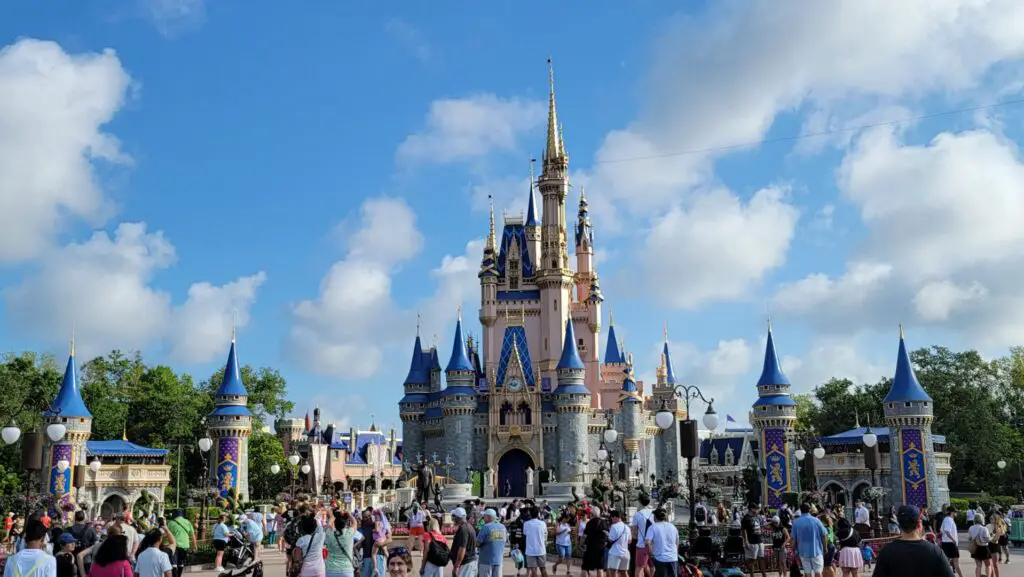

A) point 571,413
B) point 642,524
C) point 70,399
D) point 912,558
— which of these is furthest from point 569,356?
point 912,558

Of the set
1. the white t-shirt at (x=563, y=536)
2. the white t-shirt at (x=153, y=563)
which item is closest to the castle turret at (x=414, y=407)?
the white t-shirt at (x=563, y=536)

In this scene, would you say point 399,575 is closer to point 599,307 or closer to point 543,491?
point 543,491

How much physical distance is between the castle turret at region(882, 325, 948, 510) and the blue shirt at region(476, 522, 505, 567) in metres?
35.8

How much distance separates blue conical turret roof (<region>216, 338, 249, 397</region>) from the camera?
181 ft

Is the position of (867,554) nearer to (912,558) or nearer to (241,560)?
(241,560)

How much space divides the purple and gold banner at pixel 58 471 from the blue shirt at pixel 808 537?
42.7m

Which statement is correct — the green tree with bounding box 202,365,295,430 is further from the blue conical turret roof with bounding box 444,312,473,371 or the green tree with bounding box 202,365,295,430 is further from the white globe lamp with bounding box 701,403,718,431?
the white globe lamp with bounding box 701,403,718,431

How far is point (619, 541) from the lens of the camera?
1513 cm

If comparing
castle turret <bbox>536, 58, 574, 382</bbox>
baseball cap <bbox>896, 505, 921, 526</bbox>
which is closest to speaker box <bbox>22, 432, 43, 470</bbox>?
baseball cap <bbox>896, 505, 921, 526</bbox>

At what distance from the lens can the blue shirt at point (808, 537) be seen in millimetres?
14875

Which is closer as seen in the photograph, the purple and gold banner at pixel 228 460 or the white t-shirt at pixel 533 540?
the white t-shirt at pixel 533 540

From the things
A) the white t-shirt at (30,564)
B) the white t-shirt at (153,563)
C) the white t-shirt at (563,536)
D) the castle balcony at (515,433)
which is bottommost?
the white t-shirt at (563,536)

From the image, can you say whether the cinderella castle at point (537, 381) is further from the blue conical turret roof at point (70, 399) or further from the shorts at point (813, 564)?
the shorts at point (813, 564)

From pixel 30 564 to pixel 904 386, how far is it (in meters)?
45.0
